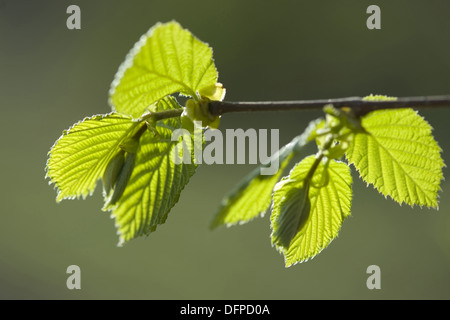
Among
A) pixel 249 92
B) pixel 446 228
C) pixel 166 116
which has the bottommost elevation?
pixel 166 116

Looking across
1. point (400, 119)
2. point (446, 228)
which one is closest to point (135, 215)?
point (400, 119)

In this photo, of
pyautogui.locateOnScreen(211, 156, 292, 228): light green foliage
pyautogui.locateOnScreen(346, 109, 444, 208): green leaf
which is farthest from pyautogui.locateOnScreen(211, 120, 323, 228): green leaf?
pyautogui.locateOnScreen(346, 109, 444, 208): green leaf

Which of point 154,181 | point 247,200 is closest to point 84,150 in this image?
point 154,181

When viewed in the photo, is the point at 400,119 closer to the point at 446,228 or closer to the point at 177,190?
the point at 177,190

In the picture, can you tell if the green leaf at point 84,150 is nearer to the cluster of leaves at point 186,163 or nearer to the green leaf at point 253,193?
the cluster of leaves at point 186,163

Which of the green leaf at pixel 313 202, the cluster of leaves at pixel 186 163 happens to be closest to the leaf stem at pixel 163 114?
the cluster of leaves at pixel 186 163
